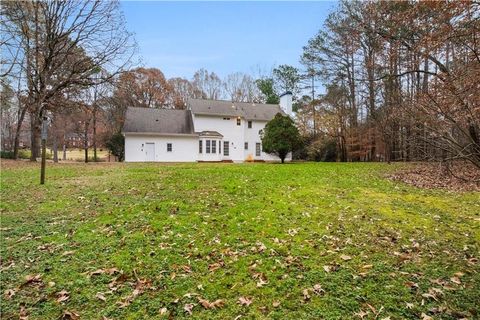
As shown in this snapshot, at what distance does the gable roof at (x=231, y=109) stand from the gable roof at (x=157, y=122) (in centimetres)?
138

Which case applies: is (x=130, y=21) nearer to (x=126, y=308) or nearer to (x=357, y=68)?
(x=126, y=308)

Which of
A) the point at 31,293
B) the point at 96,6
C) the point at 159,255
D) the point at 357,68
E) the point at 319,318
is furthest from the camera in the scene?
the point at 357,68

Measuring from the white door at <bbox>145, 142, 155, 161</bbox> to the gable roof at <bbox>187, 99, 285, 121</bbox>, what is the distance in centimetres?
499

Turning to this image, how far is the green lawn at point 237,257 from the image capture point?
3.05m

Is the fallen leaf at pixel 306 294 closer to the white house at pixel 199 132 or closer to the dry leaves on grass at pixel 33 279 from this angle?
the dry leaves on grass at pixel 33 279

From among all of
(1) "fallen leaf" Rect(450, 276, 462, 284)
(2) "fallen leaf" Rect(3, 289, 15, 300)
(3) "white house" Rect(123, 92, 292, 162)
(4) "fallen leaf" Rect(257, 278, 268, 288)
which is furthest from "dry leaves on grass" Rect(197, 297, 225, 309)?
(3) "white house" Rect(123, 92, 292, 162)

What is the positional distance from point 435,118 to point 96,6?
17.4 metres

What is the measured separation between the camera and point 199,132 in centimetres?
2717

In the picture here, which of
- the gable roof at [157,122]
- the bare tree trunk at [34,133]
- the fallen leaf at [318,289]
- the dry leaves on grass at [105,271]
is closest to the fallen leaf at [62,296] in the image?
the dry leaves on grass at [105,271]

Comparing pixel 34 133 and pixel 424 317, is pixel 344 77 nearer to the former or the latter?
pixel 424 317

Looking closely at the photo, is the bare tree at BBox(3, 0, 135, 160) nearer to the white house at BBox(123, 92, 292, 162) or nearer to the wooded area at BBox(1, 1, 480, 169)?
the wooded area at BBox(1, 1, 480, 169)

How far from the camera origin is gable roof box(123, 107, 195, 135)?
25516mm

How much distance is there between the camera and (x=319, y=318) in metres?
2.85

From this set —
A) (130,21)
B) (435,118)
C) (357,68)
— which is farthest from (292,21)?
(357,68)
